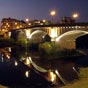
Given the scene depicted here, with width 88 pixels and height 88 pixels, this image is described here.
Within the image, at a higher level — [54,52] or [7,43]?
[54,52]

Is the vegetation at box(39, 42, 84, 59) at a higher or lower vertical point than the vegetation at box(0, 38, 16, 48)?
higher

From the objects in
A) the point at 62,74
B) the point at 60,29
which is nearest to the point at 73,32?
the point at 60,29

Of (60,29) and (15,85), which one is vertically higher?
(60,29)

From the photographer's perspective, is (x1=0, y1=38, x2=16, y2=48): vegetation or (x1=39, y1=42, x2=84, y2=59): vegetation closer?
(x1=39, y1=42, x2=84, y2=59): vegetation

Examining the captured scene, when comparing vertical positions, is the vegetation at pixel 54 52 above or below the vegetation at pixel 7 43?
above

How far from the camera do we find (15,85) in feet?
92.6

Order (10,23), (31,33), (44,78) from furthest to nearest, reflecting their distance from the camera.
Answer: (10,23) → (31,33) → (44,78)

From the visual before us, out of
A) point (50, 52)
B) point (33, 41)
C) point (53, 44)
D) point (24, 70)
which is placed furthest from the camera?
point (33, 41)

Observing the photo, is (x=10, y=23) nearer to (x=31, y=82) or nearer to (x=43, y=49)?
(x=43, y=49)

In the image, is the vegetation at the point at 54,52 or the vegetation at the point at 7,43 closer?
the vegetation at the point at 54,52

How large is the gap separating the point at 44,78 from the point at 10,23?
411 feet

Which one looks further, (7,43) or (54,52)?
(7,43)

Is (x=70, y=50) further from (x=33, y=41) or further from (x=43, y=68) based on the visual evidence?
(x=33, y=41)

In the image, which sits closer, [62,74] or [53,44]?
[62,74]
